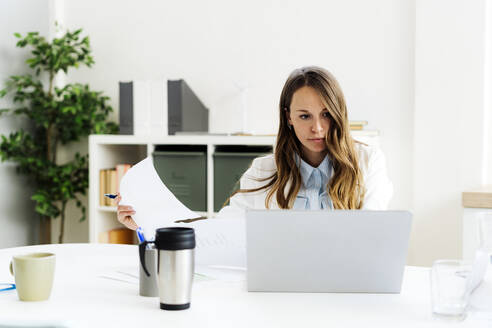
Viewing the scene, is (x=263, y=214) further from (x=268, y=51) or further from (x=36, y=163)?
(x=36, y=163)

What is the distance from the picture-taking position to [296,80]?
1.99 m

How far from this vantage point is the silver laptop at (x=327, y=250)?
1.22 m

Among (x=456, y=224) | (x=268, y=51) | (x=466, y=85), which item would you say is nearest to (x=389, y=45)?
(x=466, y=85)

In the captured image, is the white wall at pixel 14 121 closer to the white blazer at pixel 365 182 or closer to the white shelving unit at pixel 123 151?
the white shelving unit at pixel 123 151

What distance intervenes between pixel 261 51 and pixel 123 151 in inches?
39.8

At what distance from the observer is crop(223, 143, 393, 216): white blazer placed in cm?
200

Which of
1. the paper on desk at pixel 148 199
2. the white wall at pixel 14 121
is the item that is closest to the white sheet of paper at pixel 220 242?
the paper on desk at pixel 148 199

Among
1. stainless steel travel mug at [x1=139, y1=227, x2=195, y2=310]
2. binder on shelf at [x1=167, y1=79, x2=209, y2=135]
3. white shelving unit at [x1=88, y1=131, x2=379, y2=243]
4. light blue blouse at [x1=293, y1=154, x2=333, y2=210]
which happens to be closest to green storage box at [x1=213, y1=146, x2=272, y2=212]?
white shelving unit at [x1=88, y1=131, x2=379, y2=243]

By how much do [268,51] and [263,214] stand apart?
2.18m

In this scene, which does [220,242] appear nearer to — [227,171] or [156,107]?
[227,171]

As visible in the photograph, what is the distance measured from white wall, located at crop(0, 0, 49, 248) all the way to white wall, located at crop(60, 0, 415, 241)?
22 centimetres

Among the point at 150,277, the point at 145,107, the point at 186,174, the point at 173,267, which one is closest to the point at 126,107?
the point at 145,107

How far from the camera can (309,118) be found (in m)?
1.96

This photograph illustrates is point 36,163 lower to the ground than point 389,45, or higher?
lower
